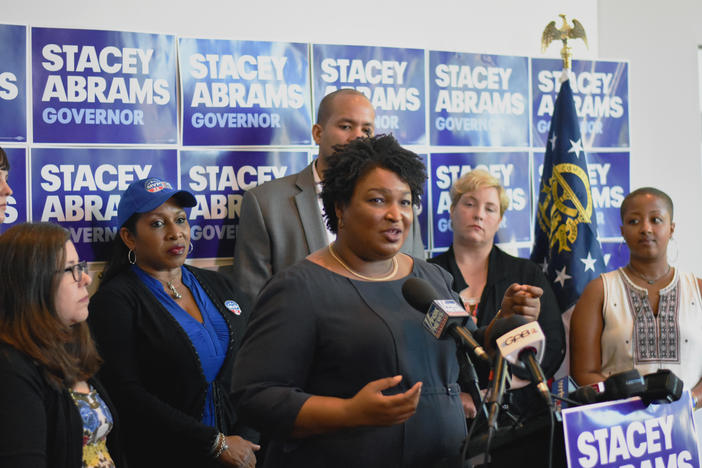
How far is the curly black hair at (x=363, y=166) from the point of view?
6.81 ft

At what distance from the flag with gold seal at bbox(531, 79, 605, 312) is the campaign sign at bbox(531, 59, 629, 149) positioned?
0.50 feet

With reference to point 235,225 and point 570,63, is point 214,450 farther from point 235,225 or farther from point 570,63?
point 570,63

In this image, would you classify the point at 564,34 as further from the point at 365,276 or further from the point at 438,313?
the point at 438,313

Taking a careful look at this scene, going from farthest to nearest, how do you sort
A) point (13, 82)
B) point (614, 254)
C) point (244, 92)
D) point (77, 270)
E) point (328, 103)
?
1. point (614, 254)
2. point (244, 92)
3. point (328, 103)
4. point (13, 82)
5. point (77, 270)

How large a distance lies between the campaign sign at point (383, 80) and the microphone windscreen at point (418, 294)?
86.8 inches

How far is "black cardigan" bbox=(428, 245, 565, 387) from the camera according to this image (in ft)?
12.2

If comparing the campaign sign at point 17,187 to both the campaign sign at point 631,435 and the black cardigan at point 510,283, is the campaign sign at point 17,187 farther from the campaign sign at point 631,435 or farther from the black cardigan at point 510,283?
the campaign sign at point 631,435

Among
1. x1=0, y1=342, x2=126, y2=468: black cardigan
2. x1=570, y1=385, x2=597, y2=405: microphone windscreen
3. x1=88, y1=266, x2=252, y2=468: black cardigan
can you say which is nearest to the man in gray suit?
x1=88, y1=266, x2=252, y2=468: black cardigan

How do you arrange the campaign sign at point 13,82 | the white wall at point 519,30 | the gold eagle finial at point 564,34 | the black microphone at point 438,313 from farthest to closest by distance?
the gold eagle finial at point 564,34, the white wall at point 519,30, the campaign sign at point 13,82, the black microphone at point 438,313

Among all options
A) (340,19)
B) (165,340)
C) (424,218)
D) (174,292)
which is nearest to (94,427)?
(165,340)

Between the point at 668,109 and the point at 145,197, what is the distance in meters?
3.46

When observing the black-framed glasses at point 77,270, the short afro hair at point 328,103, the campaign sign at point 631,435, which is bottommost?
the campaign sign at point 631,435

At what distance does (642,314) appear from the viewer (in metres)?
3.72

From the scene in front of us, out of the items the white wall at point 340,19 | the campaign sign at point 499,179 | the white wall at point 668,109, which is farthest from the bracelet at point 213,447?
the white wall at point 668,109
